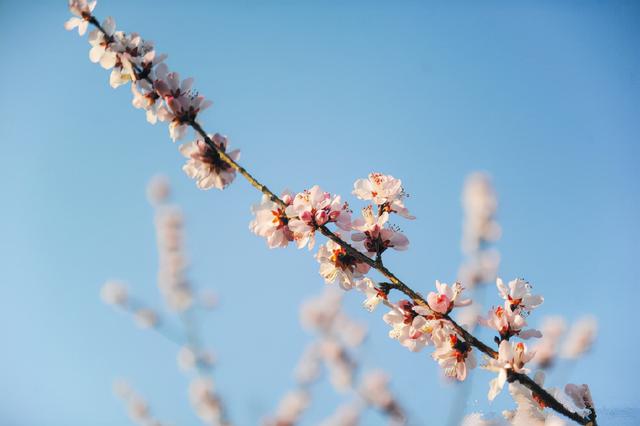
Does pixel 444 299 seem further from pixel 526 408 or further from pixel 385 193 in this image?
pixel 385 193

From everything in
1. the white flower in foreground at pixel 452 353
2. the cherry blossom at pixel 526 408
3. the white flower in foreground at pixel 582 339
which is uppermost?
the white flower in foreground at pixel 582 339

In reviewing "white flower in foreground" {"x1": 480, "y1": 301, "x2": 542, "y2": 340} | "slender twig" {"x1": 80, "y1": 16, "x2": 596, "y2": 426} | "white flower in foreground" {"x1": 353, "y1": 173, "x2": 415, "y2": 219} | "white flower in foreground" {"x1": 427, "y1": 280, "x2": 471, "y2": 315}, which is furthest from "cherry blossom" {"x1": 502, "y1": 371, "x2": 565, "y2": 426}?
"white flower in foreground" {"x1": 353, "y1": 173, "x2": 415, "y2": 219}

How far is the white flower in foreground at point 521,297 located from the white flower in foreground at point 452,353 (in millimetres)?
330

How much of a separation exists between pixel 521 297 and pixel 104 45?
284cm

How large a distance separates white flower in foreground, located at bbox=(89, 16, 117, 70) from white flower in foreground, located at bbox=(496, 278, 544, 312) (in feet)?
8.74

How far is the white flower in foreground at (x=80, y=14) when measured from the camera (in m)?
2.50

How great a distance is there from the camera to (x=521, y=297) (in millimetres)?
2119

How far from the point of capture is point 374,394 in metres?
7.94

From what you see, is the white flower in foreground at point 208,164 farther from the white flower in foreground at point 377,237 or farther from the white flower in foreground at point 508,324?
the white flower in foreground at point 508,324

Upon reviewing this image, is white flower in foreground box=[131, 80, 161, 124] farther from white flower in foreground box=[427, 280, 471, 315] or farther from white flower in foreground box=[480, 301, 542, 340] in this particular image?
white flower in foreground box=[480, 301, 542, 340]

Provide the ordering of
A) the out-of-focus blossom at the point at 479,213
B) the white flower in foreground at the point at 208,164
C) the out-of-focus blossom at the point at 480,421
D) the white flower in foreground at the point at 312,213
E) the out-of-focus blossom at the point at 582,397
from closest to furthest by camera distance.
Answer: the out-of-focus blossom at the point at 480,421 < the out-of-focus blossom at the point at 582,397 < the white flower in foreground at the point at 312,213 < the white flower in foreground at the point at 208,164 < the out-of-focus blossom at the point at 479,213

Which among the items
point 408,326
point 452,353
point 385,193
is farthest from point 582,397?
point 385,193

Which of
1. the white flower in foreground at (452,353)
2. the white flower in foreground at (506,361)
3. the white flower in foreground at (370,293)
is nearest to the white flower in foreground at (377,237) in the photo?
the white flower in foreground at (370,293)

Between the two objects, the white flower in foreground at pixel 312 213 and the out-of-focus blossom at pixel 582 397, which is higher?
the white flower in foreground at pixel 312 213
